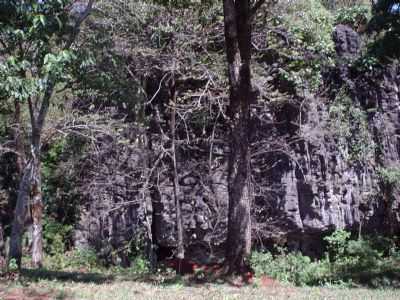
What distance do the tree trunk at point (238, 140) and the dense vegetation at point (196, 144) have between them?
2.61m

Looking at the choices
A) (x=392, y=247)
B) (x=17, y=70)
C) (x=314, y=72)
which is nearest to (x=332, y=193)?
(x=392, y=247)

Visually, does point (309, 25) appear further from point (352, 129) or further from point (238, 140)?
point (238, 140)

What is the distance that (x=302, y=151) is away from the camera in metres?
16.0

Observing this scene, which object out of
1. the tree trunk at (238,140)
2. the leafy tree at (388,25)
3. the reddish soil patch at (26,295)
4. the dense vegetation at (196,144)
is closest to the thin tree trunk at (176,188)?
the dense vegetation at (196,144)

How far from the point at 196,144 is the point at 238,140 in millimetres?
5678

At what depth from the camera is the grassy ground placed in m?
7.71

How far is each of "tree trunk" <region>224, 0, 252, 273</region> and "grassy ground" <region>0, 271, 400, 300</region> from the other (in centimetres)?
74

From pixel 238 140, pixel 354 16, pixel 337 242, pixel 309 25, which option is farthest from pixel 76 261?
pixel 354 16

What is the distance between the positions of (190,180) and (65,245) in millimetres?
4828

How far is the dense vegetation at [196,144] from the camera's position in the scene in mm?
13555

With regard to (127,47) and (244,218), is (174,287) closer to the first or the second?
(244,218)

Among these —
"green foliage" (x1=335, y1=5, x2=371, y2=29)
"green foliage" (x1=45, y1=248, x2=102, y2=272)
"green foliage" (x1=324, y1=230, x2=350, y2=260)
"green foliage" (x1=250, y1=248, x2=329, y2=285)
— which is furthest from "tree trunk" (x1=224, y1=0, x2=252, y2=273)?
"green foliage" (x1=335, y1=5, x2=371, y2=29)

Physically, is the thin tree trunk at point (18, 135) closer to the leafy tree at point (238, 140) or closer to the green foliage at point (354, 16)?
the leafy tree at point (238, 140)

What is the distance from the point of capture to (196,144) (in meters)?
15.4
